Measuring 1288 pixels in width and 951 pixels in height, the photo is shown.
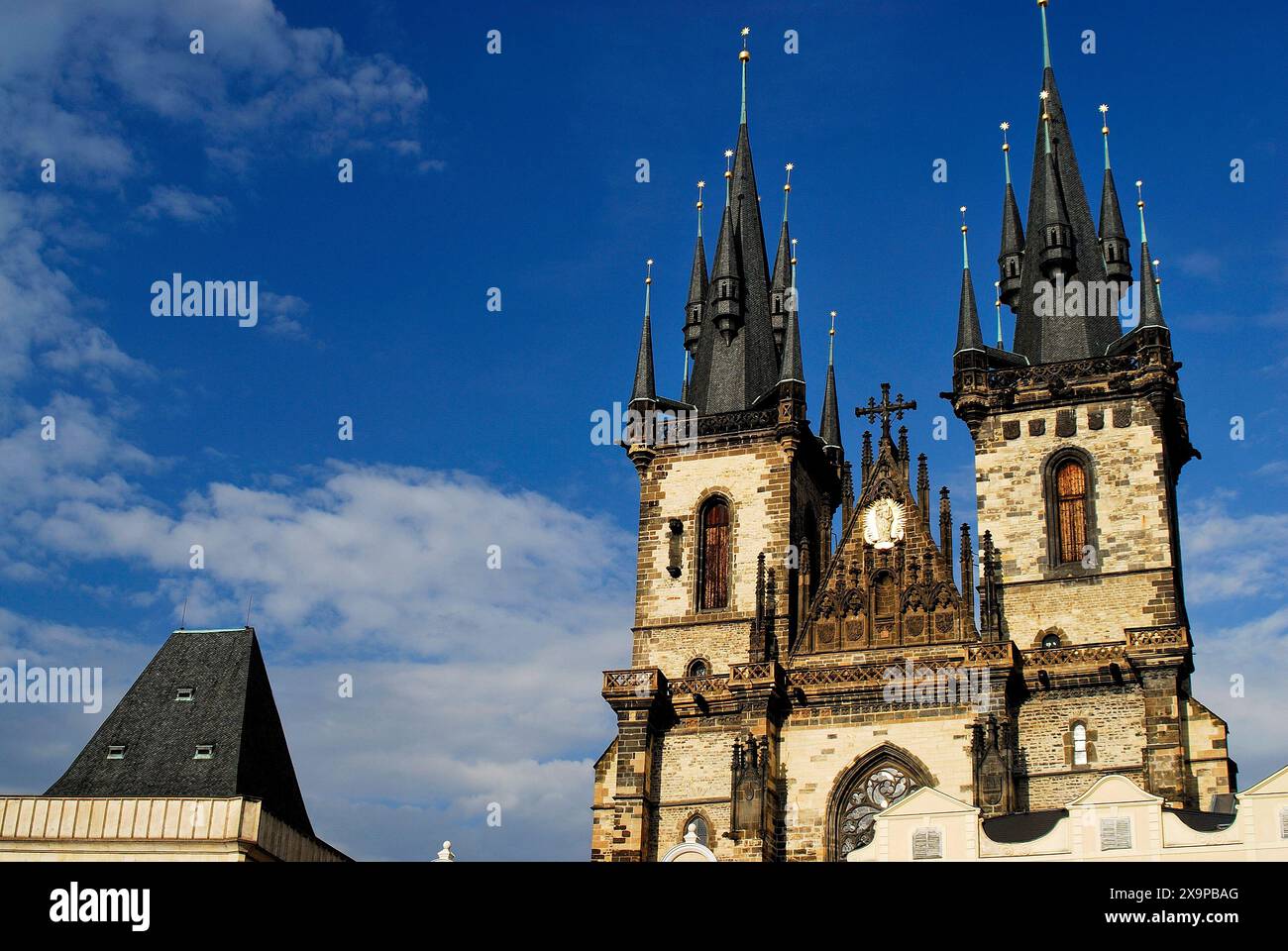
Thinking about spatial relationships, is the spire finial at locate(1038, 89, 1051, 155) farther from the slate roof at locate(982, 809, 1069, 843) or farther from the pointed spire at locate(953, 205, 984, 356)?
the slate roof at locate(982, 809, 1069, 843)

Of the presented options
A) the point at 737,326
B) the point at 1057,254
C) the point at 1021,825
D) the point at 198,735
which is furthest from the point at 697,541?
the point at 198,735

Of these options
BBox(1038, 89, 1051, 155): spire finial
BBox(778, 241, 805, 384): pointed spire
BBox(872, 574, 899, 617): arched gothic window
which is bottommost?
BBox(872, 574, 899, 617): arched gothic window

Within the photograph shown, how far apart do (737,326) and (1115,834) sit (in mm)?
21731

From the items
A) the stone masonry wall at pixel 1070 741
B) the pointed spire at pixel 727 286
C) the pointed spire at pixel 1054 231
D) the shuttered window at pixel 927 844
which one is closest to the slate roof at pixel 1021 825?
the shuttered window at pixel 927 844

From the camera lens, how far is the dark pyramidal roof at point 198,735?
117 ft

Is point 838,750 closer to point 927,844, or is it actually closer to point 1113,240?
point 927,844

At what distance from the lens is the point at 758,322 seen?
168ft

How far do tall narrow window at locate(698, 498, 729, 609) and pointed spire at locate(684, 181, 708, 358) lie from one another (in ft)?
17.1

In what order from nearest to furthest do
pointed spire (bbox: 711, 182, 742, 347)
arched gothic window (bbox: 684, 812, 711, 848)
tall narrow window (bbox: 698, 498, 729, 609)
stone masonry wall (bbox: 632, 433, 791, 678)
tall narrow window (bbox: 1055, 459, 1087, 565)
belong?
1. arched gothic window (bbox: 684, 812, 711, 848)
2. tall narrow window (bbox: 1055, 459, 1087, 565)
3. stone masonry wall (bbox: 632, 433, 791, 678)
4. tall narrow window (bbox: 698, 498, 729, 609)
5. pointed spire (bbox: 711, 182, 742, 347)

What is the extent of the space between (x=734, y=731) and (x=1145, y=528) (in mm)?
11629

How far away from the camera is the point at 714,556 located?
4703cm

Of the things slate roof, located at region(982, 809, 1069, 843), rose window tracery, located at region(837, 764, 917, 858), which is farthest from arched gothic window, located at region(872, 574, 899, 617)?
slate roof, located at region(982, 809, 1069, 843)

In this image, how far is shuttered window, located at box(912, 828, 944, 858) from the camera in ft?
116

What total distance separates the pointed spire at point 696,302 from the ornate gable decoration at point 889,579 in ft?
27.2
